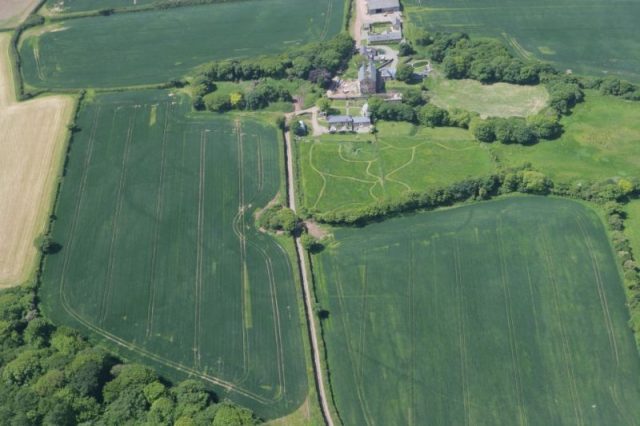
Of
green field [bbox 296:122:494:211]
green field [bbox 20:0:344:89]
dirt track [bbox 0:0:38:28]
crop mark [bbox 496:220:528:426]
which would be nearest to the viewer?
crop mark [bbox 496:220:528:426]

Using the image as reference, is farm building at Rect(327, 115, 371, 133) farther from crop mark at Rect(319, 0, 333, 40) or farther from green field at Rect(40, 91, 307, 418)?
crop mark at Rect(319, 0, 333, 40)

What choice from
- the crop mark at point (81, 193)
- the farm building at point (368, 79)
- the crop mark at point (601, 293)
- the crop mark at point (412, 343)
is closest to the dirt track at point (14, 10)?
the crop mark at point (81, 193)

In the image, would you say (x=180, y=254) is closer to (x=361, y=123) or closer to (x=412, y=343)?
Result: (x=412, y=343)

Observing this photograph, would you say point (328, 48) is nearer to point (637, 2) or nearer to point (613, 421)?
point (637, 2)

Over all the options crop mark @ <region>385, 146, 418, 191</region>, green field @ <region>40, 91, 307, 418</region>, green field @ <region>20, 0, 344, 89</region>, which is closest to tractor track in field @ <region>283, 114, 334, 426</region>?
green field @ <region>40, 91, 307, 418</region>

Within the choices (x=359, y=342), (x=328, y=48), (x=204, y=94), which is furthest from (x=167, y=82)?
(x=359, y=342)

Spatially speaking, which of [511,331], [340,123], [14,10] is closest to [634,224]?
[511,331]
